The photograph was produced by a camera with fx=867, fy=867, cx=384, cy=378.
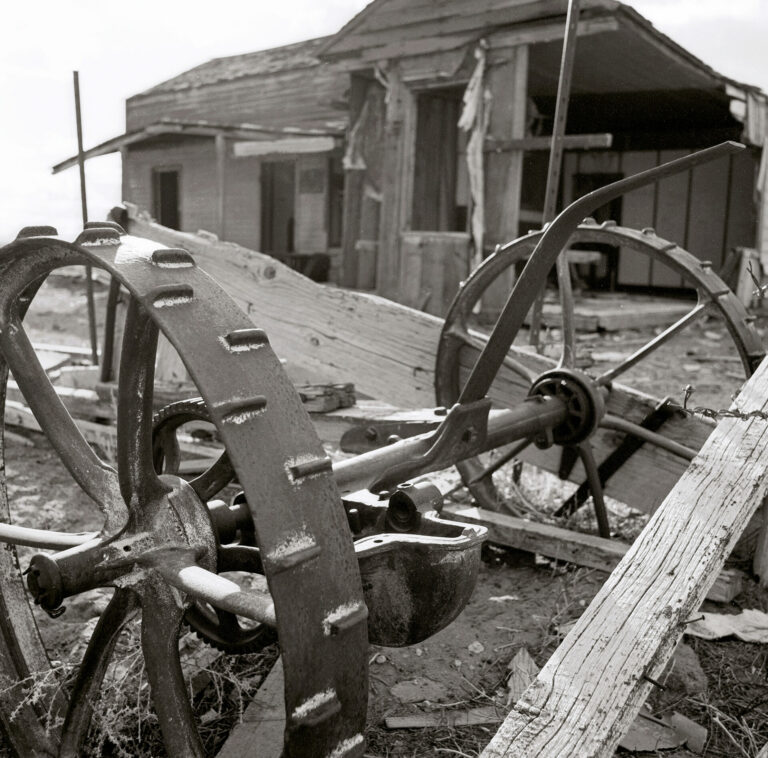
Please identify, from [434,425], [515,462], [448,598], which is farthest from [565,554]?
[448,598]

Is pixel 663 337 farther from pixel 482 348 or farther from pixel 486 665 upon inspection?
pixel 486 665

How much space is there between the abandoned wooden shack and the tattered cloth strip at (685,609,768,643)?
6.51 m

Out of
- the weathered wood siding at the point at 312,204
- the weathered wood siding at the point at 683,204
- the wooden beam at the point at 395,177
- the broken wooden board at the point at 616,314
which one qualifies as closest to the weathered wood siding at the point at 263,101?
the weathered wood siding at the point at 312,204

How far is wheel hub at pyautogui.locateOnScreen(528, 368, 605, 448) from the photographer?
10.6ft

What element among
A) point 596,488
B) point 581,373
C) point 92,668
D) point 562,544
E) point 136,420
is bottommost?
point 562,544

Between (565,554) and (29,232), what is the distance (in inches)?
88.4

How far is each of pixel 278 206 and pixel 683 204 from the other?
838 cm

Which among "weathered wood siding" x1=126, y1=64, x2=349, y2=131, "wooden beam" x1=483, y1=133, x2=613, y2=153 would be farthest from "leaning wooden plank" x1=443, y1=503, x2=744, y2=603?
"weathered wood siding" x1=126, y1=64, x2=349, y2=131

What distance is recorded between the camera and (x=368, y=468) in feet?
7.99

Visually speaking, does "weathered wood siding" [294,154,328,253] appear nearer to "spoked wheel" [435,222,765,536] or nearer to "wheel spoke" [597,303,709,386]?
"spoked wheel" [435,222,765,536]

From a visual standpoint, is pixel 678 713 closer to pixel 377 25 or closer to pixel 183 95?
pixel 377 25

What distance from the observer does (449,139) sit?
11.2m

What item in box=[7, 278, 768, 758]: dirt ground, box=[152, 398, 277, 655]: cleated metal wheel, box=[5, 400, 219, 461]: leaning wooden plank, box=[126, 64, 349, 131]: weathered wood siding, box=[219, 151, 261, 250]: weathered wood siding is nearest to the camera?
box=[152, 398, 277, 655]: cleated metal wheel

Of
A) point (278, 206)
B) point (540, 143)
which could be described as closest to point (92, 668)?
point (540, 143)
